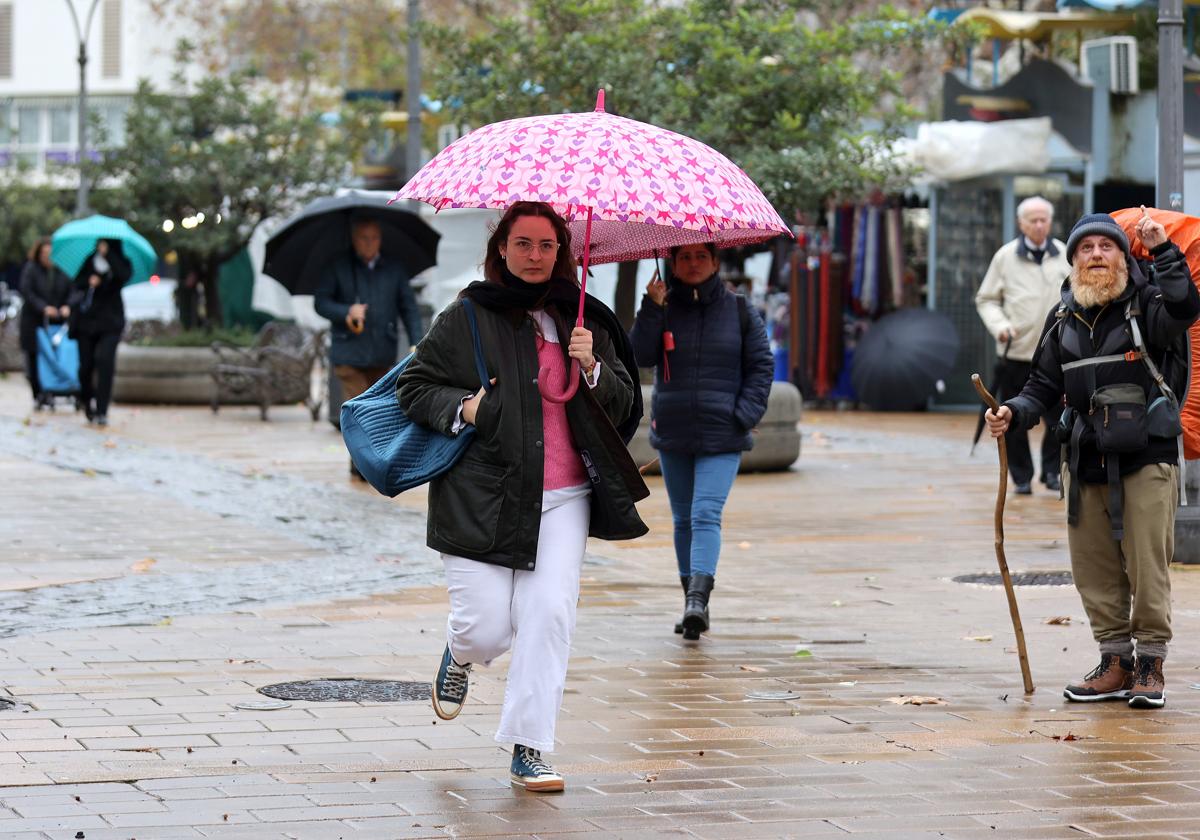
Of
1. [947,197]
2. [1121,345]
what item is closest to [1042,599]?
[1121,345]

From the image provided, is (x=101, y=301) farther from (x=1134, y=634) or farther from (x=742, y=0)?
(x=1134, y=634)

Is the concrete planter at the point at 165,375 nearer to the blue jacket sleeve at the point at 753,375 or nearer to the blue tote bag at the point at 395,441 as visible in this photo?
the blue jacket sleeve at the point at 753,375

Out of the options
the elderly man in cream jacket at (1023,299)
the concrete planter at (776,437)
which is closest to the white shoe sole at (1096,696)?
the elderly man in cream jacket at (1023,299)

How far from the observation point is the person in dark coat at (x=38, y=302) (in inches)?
898

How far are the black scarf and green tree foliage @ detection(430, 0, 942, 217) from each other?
402 inches

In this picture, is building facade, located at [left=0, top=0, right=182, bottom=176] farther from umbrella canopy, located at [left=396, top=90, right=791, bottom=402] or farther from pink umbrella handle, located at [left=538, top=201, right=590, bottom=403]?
pink umbrella handle, located at [left=538, top=201, right=590, bottom=403]

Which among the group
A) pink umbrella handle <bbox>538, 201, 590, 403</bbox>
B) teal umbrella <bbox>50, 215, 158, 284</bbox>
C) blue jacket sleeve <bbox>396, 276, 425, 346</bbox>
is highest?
teal umbrella <bbox>50, 215, 158, 284</bbox>

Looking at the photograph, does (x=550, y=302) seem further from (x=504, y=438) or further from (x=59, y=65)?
(x=59, y=65)

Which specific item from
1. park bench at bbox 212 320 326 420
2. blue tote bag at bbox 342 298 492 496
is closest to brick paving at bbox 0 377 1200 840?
blue tote bag at bbox 342 298 492 496

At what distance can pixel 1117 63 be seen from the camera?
2222cm

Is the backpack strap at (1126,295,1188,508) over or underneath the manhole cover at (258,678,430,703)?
over

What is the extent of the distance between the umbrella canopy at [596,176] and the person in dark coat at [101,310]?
1427cm

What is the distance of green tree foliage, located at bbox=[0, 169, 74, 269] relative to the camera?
4516cm

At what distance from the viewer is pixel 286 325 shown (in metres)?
25.2
